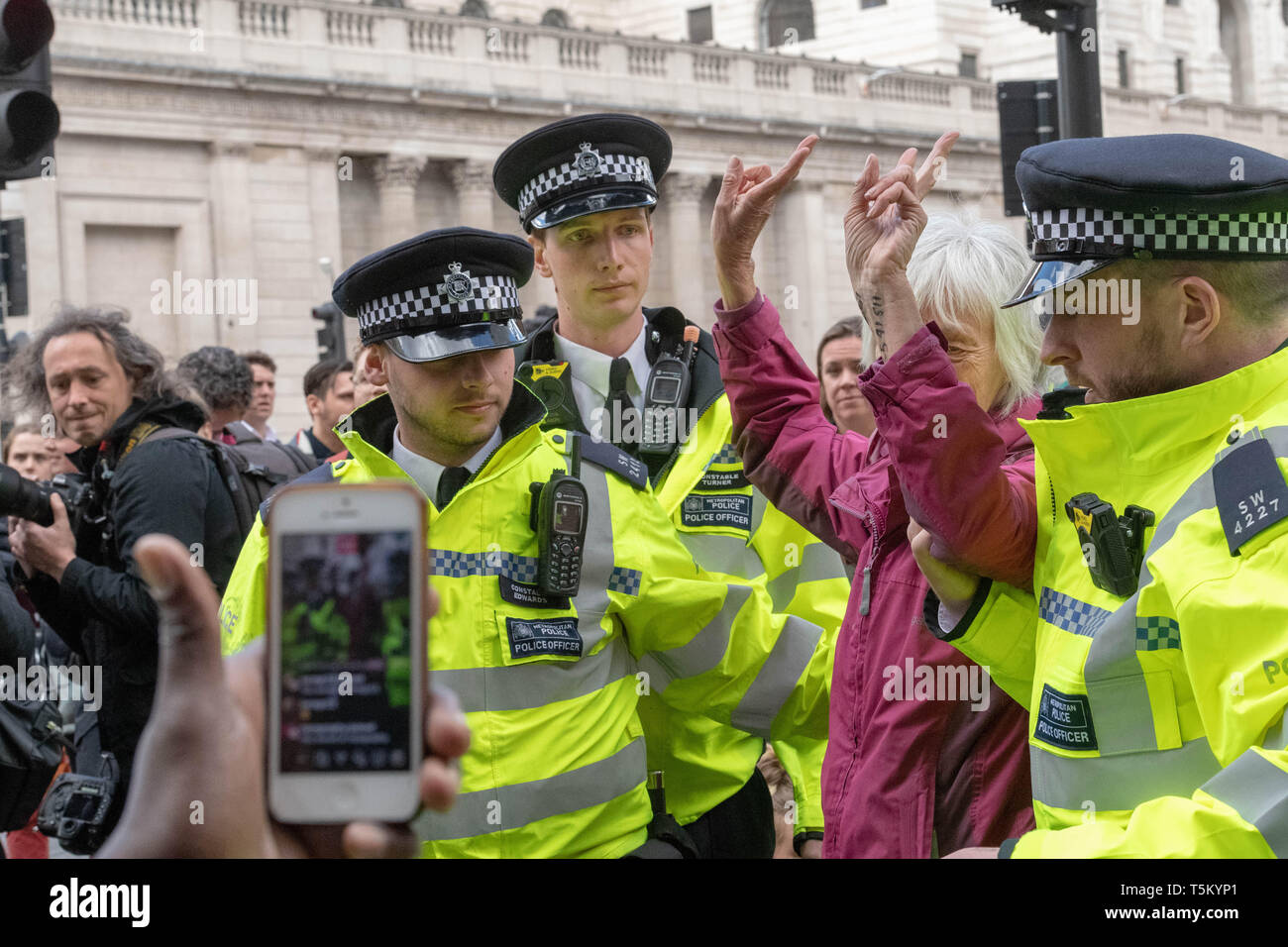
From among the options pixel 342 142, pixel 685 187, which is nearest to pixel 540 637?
pixel 342 142

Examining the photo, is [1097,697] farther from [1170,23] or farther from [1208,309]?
[1170,23]

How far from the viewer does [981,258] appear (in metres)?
Answer: 3.21

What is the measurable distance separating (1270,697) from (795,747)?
210 centimetres

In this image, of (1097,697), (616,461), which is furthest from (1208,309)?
(616,461)

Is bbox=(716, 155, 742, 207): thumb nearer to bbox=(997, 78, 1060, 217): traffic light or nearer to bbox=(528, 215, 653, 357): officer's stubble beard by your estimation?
bbox=(528, 215, 653, 357): officer's stubble beard

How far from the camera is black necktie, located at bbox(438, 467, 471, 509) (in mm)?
3174

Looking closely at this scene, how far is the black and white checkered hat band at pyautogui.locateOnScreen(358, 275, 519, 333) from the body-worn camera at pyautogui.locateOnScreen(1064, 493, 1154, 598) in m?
1.40

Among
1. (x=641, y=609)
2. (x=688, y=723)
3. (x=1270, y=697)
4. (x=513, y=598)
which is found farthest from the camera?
(x=688, y=723)

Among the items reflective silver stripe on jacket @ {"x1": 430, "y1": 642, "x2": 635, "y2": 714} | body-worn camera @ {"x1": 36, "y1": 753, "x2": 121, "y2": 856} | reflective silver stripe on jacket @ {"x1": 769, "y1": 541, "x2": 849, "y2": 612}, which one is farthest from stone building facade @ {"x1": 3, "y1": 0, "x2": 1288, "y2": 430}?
reflective silver stripe on jacket @ {"x1": 430, "y1": 642, "x2": 635, "y2": 714}

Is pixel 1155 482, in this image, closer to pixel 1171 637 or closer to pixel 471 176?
pixel 1171 637

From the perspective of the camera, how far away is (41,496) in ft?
14.5

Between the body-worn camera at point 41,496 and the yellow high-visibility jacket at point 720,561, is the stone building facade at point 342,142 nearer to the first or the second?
the body-worn camera at point 41,496

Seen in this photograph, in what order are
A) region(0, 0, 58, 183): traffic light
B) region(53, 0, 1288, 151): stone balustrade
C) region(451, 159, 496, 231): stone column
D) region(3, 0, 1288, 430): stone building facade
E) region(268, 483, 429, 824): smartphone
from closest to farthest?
region(268, 483, 429, 824): smartphone < region(0, 0, 58, 183): traffic light < region(3, 0, 1288, 430): stone building facade < region(53, 0, 1288, 151): stone balustrade < region(451, 159, 496, 231): stone column

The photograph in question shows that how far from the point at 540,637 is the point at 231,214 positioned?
23.7 metres
